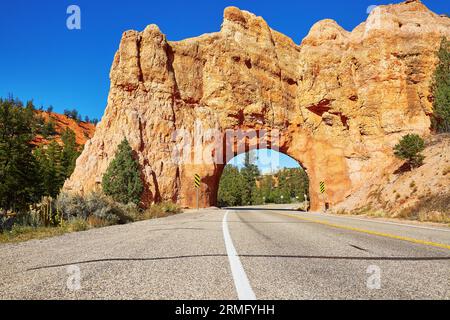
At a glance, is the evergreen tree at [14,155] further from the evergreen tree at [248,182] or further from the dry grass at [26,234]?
the evergreen tree at [248,182]

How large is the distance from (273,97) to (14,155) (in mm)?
28266

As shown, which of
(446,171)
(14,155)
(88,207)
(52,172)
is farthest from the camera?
(52,172)

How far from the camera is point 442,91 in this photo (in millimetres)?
30969

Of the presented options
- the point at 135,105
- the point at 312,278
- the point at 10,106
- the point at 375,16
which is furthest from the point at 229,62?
the point at 312,278

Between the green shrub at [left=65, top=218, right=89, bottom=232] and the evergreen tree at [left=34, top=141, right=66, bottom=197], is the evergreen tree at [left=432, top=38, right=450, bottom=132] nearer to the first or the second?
the green shrub at [left=65, top=218, right=89, bottom=232]

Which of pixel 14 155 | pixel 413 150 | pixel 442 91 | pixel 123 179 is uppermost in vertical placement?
pixel 442 91

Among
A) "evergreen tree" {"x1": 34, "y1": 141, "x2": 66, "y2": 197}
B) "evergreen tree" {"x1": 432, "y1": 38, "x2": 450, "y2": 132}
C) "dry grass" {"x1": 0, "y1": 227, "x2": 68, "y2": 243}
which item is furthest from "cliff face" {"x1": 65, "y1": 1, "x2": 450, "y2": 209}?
"dry grass" {"x1": 0, "y1": 227, "x2": 68, "y2": 243}

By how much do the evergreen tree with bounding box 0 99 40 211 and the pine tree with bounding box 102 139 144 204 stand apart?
371 inches

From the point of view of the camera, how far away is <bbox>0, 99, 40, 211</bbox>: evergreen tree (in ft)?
110

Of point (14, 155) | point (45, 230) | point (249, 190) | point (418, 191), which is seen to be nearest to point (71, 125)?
point (249, 190)

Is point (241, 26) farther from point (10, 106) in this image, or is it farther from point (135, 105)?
point (10, 106)

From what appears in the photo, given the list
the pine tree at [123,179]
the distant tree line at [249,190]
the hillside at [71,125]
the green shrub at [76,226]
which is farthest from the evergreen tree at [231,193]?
the green shrub at [76,226]

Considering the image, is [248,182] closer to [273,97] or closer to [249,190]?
[249,190]

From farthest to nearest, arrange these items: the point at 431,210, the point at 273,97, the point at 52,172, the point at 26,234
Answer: the point at 52,172 → the point at 273,97 → the point at 431,210 → the point at 26,234
